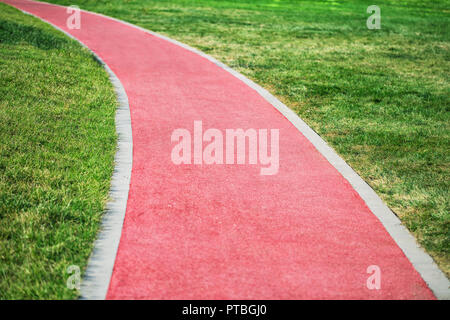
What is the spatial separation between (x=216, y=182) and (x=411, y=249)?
257 centimetres

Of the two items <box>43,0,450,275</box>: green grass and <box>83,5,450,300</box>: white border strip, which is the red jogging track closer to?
<box>83,5,450,300</box>: white border strip

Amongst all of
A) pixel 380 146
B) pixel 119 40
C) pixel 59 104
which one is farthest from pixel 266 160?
pixel 119 40

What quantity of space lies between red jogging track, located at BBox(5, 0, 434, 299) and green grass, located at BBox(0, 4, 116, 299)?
0.48m

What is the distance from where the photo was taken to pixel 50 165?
6.01 metres

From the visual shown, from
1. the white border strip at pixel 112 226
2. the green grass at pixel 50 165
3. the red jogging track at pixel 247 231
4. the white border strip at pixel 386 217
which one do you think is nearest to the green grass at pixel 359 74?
the white border strip at pixel 386 217

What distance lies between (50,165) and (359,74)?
29.4ft

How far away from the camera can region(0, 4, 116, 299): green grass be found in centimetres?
415

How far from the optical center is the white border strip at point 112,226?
3947 mm

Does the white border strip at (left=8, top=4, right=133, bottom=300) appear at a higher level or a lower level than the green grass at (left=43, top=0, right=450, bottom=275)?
lower

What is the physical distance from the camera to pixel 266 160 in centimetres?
684

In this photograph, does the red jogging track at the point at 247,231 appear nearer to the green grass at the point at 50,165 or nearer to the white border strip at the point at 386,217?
the white border strip at the point at 386,217

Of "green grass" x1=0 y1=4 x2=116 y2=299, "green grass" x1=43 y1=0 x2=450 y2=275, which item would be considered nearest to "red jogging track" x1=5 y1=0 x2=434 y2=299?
"green grass" x1=0 y1=4 x2=116 y2=299

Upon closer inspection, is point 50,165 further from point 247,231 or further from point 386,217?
point 386,217

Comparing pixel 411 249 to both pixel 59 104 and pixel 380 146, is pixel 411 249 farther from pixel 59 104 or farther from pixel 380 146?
pixel 59 104
